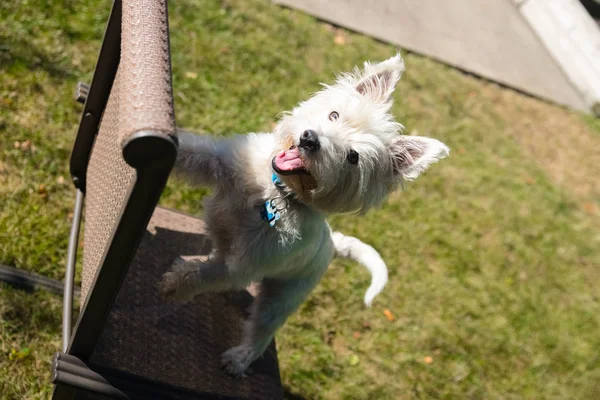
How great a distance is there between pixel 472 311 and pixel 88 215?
344cm

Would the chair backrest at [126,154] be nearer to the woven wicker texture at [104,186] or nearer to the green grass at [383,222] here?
the woven wicker texture at [104,186]

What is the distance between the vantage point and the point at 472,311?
4.78m

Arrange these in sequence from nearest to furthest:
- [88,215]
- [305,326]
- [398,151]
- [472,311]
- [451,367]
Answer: [88,215] < [398,151] < [305,326] < [451,367] < [472,311]

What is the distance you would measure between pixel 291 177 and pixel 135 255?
2.44ft

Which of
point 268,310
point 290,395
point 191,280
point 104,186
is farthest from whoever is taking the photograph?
point 290,395

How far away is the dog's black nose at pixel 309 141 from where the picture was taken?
93.9 inches

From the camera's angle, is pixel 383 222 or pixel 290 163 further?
pixel 383 222

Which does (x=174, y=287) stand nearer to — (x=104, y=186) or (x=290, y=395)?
(x=104, y=186)

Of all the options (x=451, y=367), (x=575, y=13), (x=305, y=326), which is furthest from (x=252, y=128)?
(x=575, y=13)

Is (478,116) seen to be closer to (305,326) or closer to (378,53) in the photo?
(378,53)

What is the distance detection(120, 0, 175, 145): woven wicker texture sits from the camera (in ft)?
4.59

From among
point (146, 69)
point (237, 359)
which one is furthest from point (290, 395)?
point (146, 69)

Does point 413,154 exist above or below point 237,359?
above

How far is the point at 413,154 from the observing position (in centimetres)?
269
